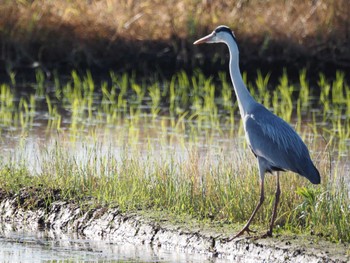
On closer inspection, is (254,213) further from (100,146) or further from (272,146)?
(100,146)

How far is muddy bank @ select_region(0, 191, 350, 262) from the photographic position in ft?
22.4

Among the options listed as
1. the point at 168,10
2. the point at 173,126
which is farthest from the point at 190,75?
the point at 173,126

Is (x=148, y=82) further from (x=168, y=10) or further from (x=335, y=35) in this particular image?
(x=335, y=35)

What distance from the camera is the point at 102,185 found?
802cm

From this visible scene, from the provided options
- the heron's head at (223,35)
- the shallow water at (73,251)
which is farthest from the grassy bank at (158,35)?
the shallow water at (73,251)

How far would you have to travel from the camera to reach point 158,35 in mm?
16547

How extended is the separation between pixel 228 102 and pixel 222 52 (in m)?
2.98

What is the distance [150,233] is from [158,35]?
30.8 feet

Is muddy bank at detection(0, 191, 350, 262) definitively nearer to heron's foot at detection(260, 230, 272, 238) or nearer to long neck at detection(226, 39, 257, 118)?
heron's foot at detection(260, 230, 272, 238)

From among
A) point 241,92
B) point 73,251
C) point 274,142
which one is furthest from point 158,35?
point 73,251

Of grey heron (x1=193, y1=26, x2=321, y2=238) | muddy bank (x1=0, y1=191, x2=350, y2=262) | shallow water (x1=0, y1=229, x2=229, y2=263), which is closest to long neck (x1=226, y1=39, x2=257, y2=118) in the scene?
grey heron (x1=193, y1=26, x2=321, y2=238)

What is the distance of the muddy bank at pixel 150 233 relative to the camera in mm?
6812

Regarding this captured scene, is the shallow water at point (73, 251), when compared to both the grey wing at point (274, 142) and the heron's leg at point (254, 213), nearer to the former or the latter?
the heron's leg at point (254, 213)

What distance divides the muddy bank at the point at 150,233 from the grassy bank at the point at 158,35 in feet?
25.8
